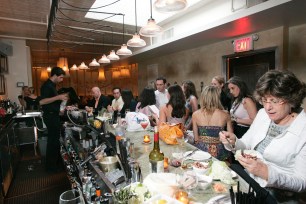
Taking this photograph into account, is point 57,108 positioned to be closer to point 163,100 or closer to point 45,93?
point 45,93

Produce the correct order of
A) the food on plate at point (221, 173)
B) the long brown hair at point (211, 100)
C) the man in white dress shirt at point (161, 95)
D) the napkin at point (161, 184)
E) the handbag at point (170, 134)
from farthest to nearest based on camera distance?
the man in white dress shirt at point (161, 95) < the long brown hair at point (211, 100) < the handbag at point (170, 134) < the food on plate at point (221, 173) < the napkin at point (161, 184)

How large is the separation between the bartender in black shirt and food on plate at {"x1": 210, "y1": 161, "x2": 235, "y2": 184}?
292 cm

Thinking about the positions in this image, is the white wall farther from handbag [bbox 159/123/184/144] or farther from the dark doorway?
handbag [bbox 159/123/184/144]

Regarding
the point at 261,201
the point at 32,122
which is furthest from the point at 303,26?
the point at 32,122

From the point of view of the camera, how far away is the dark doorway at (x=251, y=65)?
4469 millimetres

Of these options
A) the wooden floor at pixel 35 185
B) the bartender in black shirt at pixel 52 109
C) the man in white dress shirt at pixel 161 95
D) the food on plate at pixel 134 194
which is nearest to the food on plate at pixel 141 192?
the food on plate at pixel 134 194

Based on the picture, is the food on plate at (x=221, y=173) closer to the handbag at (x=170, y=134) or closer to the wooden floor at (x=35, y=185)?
the handbag at (x=170, y=134)

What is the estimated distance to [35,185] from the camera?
3240 millimetres

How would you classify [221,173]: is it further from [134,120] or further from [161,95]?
[161,95]

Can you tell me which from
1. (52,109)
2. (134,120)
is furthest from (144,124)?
(52,109)

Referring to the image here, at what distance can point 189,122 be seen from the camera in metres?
3.33

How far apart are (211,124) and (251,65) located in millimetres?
3361

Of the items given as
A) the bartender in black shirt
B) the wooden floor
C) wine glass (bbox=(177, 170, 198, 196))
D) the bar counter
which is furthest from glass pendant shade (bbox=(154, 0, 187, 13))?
the wooden floor

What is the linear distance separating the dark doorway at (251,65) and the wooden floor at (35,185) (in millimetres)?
4661
